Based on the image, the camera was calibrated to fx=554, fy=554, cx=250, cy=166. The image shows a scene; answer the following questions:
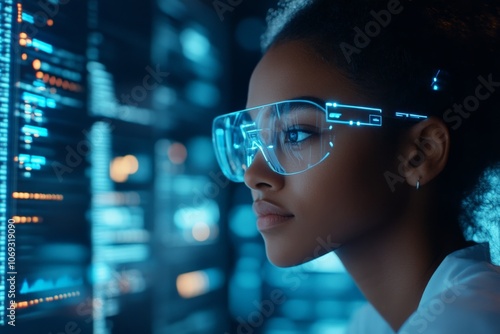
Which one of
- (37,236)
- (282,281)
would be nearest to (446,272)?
(37,236)

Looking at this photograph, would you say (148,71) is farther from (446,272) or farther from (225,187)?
(446,272)

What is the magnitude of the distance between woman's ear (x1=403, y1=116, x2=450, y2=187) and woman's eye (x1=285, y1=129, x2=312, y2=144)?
210mm

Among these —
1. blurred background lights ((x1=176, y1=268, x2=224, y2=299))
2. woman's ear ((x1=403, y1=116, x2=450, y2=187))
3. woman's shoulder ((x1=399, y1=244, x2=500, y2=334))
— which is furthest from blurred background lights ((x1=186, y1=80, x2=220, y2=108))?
woman's shoulder ((x1=399, y1=244, x2=500, y2=334))

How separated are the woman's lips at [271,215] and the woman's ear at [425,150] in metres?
0.26

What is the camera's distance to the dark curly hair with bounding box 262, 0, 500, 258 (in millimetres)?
1129

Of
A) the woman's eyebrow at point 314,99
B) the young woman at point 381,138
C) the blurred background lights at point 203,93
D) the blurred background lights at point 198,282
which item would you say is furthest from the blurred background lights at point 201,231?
the woman's eyebrow at point 314,99

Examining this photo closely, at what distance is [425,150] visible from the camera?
1.13 meters

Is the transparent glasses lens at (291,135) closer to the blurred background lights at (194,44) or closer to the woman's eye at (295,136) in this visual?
the woman's eye at (295,136)

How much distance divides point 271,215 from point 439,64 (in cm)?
46

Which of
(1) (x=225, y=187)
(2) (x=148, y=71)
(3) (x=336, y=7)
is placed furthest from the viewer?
(1) (x=225, y=187)

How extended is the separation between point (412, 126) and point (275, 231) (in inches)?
13.8

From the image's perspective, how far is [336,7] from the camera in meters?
1.19

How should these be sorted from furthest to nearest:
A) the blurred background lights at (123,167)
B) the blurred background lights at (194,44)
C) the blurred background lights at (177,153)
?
1. the blurred background lights at (194,44)
2. the blurred background lights at (177,153)
3. the blurred background lights at (123,167)

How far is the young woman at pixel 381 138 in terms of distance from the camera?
112cm
